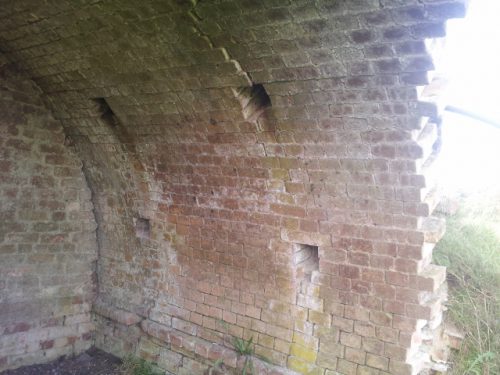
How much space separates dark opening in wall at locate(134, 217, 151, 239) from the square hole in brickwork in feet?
7.42

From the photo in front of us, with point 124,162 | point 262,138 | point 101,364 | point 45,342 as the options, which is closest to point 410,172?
point 262,138

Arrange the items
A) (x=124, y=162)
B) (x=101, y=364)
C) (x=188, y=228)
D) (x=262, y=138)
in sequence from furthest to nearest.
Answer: (x=101, y=364), (x=124, y=162), (x=188, y=228), (x=262, y=138)

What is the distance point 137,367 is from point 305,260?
2705mm

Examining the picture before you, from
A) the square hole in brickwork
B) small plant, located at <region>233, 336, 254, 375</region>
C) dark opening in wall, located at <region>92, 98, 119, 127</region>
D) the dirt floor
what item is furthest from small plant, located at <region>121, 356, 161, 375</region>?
dark opening in wall, located at <region>92, 98, 119, 127</region>

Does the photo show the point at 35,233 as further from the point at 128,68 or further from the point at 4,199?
the point at 128,68

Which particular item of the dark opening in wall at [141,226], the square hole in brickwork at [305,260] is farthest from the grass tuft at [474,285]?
the dark opening in wall at [141,226]

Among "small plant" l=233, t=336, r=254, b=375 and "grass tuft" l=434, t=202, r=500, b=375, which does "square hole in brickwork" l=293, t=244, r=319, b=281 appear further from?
"grass tuft" l=434, t=202, r=500, b=375

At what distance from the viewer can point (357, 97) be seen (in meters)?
3.32

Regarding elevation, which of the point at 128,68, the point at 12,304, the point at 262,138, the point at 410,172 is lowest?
the point at 12,304

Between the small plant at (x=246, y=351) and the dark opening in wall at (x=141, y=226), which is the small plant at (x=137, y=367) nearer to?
the small plant at (x=246, y=351)

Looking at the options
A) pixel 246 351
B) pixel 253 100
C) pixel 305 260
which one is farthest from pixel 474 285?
pixel 253 100

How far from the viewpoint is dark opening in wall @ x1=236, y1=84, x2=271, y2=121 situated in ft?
12.6

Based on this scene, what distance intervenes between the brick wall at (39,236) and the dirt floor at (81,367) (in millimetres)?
112

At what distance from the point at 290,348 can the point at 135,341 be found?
2370 mm
